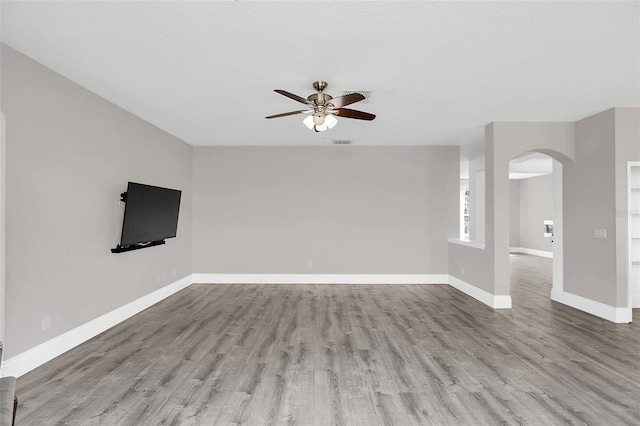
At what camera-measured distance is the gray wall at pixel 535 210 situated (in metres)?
11.3

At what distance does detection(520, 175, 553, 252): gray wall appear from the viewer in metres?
11.3

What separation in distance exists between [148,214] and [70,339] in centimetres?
179

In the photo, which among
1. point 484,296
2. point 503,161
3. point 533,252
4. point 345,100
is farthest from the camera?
point 533,252

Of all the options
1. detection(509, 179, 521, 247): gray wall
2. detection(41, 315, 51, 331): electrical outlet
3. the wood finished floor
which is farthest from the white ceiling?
detection(509, 179, 521, 247): gray wall

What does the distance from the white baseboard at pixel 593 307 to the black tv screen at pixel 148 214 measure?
6529mm

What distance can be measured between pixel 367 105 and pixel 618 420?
12.4 feet

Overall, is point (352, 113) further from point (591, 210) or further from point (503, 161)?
point (591, 210)

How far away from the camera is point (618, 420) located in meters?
2.23

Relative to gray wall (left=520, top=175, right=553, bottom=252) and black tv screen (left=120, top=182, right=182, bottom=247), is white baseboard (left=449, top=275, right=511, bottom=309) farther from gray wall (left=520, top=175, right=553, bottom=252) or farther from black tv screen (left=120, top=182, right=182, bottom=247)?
gray wall (left=520, top=175, right=553, bottom=252)

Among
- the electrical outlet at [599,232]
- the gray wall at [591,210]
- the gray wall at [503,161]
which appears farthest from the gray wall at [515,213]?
the electrical outlet at [599,232]

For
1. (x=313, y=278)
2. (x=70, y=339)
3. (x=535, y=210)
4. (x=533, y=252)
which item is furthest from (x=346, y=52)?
(x=533, y=252)

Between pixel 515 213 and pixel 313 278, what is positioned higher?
pixel 515 213

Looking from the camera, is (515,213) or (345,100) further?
(515,213)

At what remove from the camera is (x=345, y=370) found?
9.61 ft
